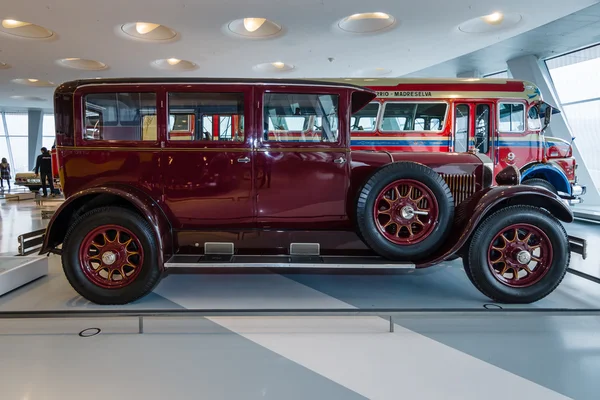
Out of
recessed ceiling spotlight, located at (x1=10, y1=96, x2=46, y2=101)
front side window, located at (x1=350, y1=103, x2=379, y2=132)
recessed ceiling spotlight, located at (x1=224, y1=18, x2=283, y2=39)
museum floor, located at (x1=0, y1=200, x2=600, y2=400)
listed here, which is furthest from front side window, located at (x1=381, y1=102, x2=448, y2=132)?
recessed ceiling spotlight, located at (x1=10, y1=96, x2=46, y2=101)

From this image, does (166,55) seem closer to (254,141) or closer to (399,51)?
(399,51)

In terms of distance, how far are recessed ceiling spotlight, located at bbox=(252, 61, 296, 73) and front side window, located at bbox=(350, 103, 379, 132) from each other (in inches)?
255

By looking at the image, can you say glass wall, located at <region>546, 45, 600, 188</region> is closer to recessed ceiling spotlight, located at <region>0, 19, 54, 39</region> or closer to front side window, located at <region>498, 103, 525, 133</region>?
front side window, located at <region>498, 103, 525, 133</region>

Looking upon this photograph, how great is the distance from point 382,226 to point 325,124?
98cm

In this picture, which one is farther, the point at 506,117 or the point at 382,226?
the point at 506,117

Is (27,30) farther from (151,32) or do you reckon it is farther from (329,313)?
(329,313)

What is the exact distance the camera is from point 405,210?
280 centimetres

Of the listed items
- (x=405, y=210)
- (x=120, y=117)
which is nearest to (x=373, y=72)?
(x=405, y=210)

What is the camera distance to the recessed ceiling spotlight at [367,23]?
27.9 ft

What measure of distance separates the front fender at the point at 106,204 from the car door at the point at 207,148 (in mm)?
175

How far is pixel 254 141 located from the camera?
286cm

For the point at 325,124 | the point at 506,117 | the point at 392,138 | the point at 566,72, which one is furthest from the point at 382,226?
the point at 566,72

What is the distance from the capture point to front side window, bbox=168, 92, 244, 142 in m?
2.87

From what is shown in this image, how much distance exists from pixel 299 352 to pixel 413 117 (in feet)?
17.4
